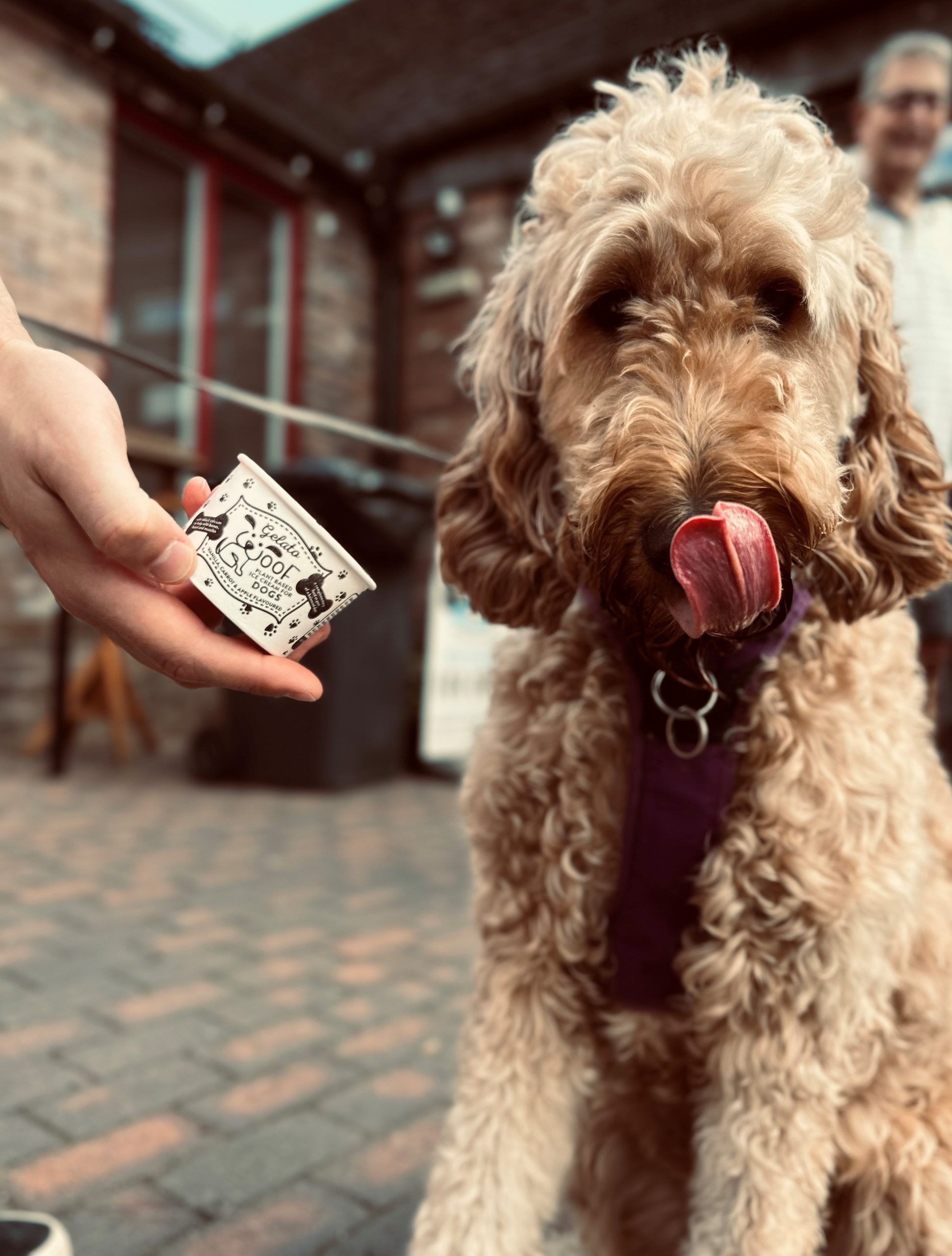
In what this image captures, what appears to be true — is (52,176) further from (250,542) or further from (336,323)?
(250,542)

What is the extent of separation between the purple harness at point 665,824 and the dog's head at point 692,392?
15 centimetres

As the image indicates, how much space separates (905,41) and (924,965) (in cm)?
286

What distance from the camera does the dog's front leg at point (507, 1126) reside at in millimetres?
1588

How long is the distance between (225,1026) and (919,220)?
2.96m

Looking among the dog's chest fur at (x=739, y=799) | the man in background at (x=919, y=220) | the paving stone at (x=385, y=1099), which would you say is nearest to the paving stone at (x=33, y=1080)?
the paving stone at (x=385, y=1099)

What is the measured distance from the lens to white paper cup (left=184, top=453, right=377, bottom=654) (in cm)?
118

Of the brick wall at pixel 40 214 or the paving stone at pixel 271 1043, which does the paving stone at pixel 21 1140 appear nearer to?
the paving stone at pixel 271 1043

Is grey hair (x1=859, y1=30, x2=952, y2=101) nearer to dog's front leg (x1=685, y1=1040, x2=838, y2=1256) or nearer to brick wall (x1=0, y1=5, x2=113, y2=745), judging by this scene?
dog's front leg (x1=685, y1=1040, x2=838, y2=1256)

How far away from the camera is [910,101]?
3072 mm

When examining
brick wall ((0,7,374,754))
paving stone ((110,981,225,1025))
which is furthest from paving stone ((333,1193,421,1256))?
brick wall ((0,7,374,754))

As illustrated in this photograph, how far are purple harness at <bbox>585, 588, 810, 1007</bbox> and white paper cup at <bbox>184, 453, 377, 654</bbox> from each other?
1.82 ft

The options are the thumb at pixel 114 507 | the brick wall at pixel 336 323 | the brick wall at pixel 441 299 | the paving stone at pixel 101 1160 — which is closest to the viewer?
the thumb at pixel 114 507

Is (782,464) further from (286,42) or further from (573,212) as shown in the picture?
(286,42)

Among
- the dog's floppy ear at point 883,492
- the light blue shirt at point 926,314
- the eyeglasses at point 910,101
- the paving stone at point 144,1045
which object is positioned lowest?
the paving stone at point 144,1045
